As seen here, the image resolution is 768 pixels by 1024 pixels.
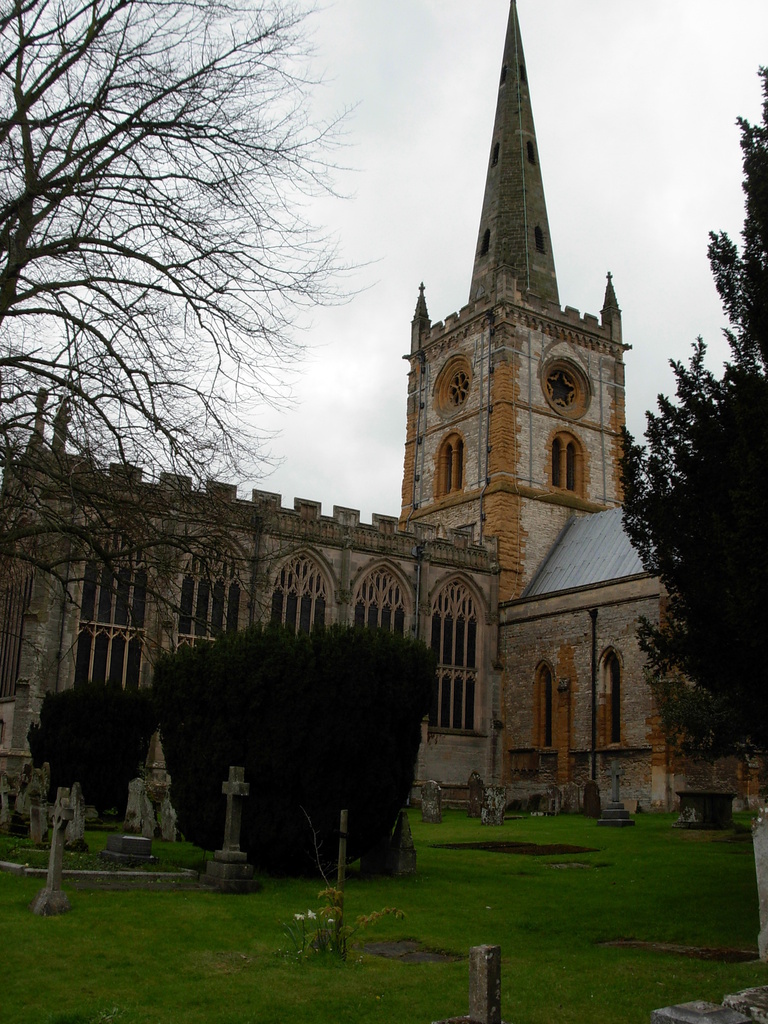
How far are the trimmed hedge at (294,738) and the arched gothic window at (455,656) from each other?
62.3 ft

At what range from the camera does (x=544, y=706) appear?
30.6m

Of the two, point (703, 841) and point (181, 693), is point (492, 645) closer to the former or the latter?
point (703, 841)

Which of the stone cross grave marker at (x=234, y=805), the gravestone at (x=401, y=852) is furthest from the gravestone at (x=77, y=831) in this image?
the gravestone at (x=401, y=852)

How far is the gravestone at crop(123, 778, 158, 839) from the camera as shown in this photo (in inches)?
598

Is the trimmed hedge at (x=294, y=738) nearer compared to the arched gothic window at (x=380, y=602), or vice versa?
the trimmed hedge at (x=294, y=738)

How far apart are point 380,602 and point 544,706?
622 centimetres

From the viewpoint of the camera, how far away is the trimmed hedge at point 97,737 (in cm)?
1789

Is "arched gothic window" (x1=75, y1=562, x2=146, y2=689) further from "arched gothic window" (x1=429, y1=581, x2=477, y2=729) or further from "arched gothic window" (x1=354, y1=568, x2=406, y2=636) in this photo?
"arched gothic window" (x1=429, y1=581, x2=477, y2=729)

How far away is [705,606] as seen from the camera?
9.38m

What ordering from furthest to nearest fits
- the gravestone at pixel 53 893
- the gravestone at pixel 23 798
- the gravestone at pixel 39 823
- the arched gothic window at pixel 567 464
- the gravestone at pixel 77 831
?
the arched gothic window at pixel 567 464
the gravestone at pixel 23 798
the gravestone at pixel 39 823
the gravestone at pixel 77 831
the gravestone at pixel 53 893

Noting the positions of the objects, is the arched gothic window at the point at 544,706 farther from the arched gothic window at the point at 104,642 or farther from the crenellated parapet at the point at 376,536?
the arched gothic window at the point at 104,642

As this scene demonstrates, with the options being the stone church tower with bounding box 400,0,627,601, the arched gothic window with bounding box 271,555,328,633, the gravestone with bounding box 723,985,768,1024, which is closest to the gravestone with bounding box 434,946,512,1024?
the gravestone with bounding box 723,985,768,1024

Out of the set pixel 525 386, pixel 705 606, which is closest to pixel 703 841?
pixel 705 606

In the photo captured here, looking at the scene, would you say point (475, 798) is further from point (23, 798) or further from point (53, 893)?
point (53, 893)
